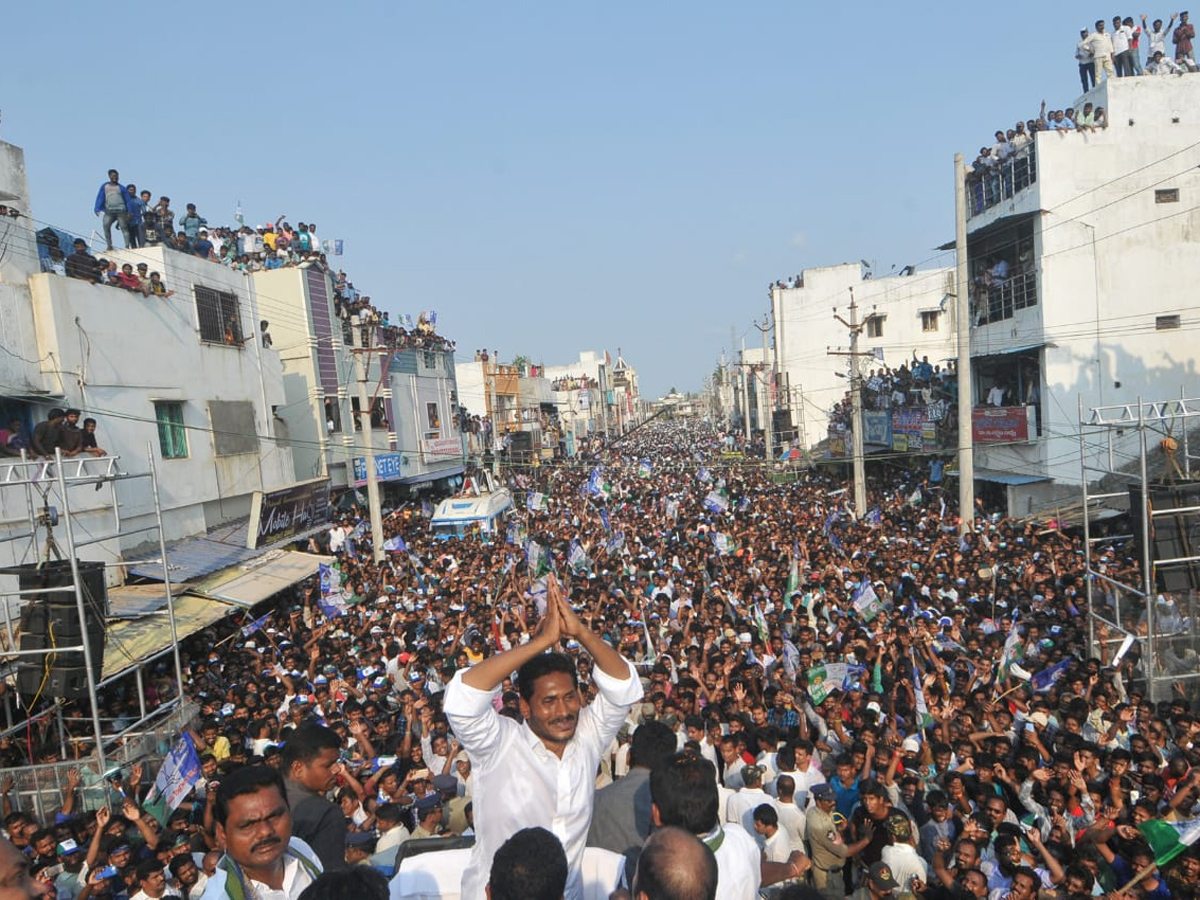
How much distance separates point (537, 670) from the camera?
3020 mm

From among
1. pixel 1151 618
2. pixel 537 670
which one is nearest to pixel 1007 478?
pixel 1151 618

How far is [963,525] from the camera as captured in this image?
17.7m

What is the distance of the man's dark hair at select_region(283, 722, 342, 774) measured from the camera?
152 inches

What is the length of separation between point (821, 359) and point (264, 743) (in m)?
41.1

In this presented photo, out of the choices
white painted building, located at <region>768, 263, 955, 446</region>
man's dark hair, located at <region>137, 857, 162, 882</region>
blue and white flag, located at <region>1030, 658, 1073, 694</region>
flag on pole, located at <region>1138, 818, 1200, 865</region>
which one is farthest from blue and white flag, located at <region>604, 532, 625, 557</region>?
white painted building, located at <region>768, 263, 955, 446</region>

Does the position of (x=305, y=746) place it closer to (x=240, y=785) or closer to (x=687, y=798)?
(x=240, y=785)

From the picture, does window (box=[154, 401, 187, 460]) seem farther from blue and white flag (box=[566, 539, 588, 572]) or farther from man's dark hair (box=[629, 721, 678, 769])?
man's dark hair (box=[629, 721, 678, 769])

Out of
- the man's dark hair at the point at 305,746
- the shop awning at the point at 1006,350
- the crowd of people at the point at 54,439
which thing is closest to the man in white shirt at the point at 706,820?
the man's dark hair at the point at 305,746

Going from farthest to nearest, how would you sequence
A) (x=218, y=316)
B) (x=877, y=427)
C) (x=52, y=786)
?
1. (x=877, y=427)
2. (x=218, y=316)
3. (x=52, y=786)

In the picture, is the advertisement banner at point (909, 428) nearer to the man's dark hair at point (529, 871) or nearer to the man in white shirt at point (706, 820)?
the man in white shirt at point (706, 820)

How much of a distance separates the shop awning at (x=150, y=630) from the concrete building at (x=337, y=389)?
822cm

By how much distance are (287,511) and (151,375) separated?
3.38 meters

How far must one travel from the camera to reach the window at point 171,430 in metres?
15.6

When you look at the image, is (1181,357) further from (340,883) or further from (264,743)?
(340,883)
